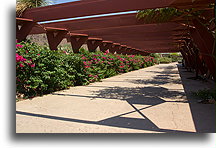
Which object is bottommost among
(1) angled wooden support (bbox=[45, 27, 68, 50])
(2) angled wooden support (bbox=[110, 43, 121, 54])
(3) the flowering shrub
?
(3) the flowering shrub

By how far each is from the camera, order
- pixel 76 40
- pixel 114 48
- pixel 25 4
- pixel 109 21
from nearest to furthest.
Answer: pixel 25 4 → pixel 109 21 → pixel 76 40 → pixel 114 48

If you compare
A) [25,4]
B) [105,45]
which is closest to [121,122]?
[25,4]

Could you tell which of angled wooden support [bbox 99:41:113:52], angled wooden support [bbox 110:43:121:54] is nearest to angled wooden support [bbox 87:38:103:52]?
angled wooden support [bbox 99:41:113:52]

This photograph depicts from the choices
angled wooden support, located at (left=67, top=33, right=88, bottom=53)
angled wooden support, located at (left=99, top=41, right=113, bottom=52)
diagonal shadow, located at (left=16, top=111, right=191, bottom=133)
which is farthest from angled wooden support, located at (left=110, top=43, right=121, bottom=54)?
diagonal shadow, located at (left=16, top=111, right=191, bottom=133)

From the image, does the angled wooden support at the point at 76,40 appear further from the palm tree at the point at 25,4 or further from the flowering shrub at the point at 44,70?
the palm tree at the point at 25,4

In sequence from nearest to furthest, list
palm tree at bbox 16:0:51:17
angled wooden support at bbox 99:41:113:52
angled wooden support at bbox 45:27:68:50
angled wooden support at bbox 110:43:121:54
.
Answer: palm tree at bbox 16:0:51:17 → angled wooden support at bbox 45:27:68:50 → angled wooden support at bbox 99:41:113:52 → angled wooden support at bbox 110:43:121:54

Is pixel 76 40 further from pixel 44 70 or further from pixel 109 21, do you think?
pixel 44 70

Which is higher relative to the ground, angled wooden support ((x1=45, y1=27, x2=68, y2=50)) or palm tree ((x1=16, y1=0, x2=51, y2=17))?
palm tree ((x1=16, y1=0, x2=51, y2=17))

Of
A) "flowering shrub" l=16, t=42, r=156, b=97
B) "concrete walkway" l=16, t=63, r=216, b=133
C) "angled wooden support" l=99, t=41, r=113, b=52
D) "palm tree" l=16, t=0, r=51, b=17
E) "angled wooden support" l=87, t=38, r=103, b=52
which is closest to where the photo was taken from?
"concrete walkway" l=16, t=63, r=216, b=133

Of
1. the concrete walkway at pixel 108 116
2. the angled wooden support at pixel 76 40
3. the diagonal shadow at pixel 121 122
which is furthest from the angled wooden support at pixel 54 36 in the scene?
the diagonal shadow at pixel 121 122

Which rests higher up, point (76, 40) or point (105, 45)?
point (105, 45)

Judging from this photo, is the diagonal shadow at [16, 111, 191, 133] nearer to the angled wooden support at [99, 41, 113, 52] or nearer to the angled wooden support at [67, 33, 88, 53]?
the angled wooden support at [67, 33, 88, 53]

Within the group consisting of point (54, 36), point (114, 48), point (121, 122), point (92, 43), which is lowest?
point (121, 122)

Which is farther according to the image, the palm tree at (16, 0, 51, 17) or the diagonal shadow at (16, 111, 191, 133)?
the palm tree at (16, 0, 51, 17)
